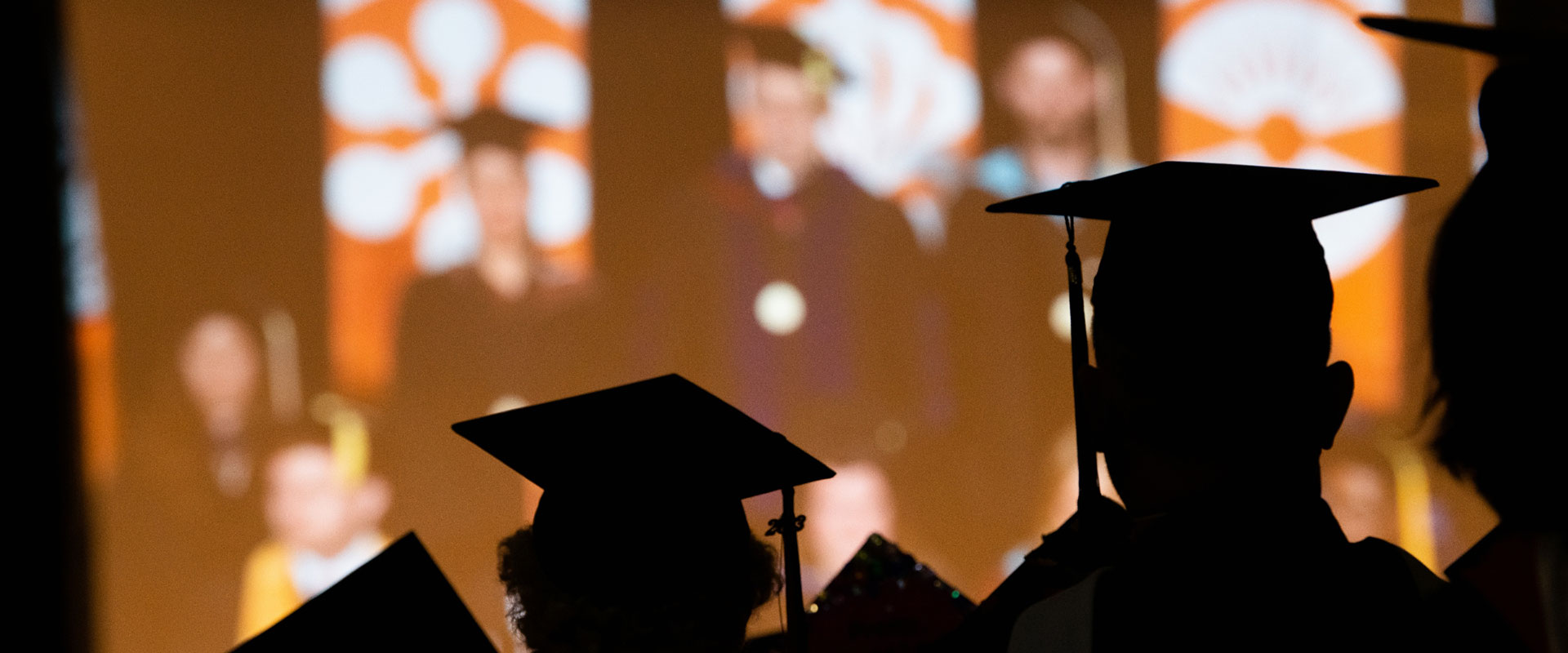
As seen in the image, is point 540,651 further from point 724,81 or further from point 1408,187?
point 724,81

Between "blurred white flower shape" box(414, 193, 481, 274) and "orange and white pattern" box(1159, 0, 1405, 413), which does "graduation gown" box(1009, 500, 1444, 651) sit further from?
"orange and white pattern" box(1159, 0, 1405, 413)

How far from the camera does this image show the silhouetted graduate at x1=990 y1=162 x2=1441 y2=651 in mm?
893

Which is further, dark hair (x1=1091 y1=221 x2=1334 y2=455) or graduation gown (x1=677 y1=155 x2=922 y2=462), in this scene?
graduation gown (x1=677 y1=155 x2=922 y2=462)

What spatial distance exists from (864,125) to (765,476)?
2.32 m

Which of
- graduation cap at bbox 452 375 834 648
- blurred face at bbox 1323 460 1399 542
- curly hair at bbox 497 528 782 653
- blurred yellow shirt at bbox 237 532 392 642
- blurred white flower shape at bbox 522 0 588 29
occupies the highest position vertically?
blurred white flower shape at bbox 522 0 588 29

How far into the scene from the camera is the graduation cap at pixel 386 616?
1086 mm

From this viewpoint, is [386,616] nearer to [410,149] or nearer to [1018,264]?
[410,149]

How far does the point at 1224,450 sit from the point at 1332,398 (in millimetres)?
111

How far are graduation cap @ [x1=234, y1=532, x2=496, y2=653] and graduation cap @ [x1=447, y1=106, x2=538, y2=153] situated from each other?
7.11ft

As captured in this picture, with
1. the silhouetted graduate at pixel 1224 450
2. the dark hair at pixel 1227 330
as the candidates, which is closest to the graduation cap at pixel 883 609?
the silhouetted graduate at pixel 1224 450

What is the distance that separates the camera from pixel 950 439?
3.38 m

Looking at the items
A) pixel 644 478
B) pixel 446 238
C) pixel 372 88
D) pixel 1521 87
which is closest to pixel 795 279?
pixel 446 238

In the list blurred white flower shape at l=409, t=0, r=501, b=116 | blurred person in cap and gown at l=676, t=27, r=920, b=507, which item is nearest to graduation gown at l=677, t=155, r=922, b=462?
blurred person in cap and gown at l=676, t=27, r=920, b=507

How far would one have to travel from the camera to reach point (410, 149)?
3.09 meters
